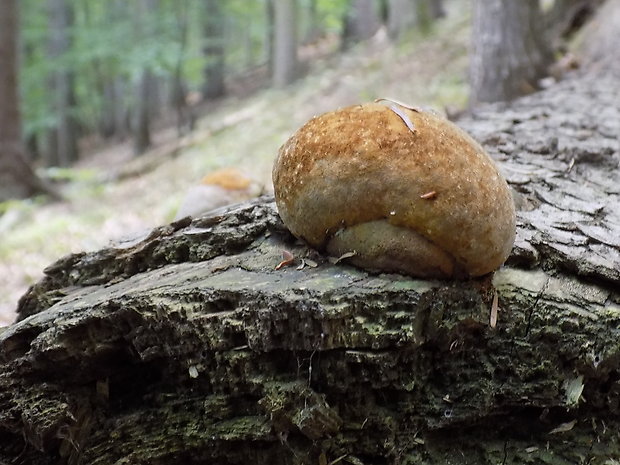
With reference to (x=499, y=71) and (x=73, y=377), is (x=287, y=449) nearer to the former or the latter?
(x=73, y=377)

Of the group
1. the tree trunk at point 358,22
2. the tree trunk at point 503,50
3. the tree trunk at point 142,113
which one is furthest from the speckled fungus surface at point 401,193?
the tree trunk at point 358,22

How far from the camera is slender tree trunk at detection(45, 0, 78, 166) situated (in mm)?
17906

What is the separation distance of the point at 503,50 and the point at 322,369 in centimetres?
594

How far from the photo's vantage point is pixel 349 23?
2342cm

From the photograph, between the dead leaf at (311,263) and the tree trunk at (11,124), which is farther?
the tree trunk at (11,124)

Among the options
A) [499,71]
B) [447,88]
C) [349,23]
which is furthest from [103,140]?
[499,71]

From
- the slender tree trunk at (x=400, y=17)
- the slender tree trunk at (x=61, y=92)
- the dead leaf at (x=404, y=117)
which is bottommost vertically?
the slender tree trunk at (x=61, y=92)

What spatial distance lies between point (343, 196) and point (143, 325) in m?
0.81

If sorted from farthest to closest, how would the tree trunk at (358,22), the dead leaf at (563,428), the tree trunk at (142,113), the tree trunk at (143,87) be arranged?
the tree trunk at (358,22), the tree trunk at (142,113), the tree trunk at (143,87), the dead leaf at (563,428)

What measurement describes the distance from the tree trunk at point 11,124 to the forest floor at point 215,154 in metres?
0.50

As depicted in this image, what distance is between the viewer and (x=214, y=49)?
68.7 feet

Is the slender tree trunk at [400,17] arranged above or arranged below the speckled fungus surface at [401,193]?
above

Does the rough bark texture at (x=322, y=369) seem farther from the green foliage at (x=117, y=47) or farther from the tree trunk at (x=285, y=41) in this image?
the tree trunk at (x=285, y=41)

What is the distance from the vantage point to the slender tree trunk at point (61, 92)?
17.9 metres
